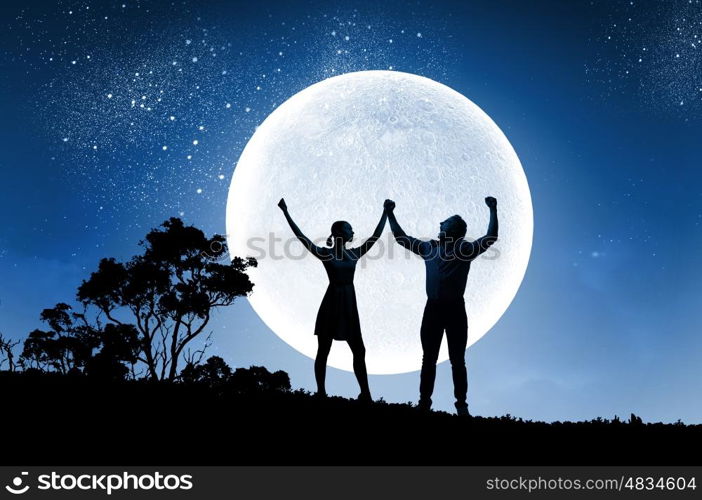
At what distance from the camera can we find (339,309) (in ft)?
32.9

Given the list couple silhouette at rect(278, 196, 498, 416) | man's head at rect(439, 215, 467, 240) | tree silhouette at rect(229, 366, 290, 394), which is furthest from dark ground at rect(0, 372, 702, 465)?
tree silhouette at rect(229, 366, 290, 394)

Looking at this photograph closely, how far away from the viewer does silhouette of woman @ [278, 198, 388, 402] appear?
9977 millimetres

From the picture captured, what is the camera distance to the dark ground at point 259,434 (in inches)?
231

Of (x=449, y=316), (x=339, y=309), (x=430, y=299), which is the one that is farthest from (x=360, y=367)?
(x=449, y=316)

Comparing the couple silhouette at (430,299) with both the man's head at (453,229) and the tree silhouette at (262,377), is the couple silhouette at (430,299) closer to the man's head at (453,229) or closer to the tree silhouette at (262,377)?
the man's head at (453,229)

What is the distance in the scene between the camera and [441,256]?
9633 mm

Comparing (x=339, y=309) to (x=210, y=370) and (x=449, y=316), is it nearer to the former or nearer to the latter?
(x=449, y=316)

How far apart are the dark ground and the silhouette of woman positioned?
133 centimetres

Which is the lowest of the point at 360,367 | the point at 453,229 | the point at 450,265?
the point at 360,367

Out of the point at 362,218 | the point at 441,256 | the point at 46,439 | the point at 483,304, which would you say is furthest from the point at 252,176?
the point at 46,439

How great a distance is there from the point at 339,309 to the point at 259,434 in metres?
3.80

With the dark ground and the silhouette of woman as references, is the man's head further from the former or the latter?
the dark ground

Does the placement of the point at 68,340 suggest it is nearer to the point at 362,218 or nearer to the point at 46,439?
the point at 362,218
